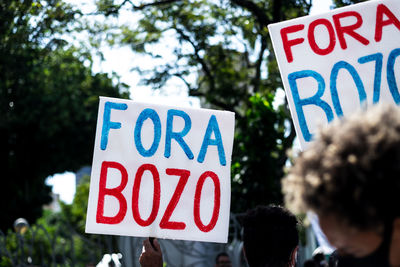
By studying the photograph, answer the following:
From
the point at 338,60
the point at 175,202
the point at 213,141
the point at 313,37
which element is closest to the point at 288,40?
the point at 313,37

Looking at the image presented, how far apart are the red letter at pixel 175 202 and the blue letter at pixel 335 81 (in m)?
0.89

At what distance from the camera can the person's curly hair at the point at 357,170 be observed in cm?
151

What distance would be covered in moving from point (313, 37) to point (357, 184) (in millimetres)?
2307

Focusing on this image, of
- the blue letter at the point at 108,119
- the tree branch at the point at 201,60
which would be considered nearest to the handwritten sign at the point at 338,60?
the blue letter at the point at 108,119

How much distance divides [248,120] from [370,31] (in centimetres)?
562

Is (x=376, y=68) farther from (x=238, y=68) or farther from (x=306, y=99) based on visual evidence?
(x=238, y=68)

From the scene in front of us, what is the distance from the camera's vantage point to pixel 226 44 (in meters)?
11.2

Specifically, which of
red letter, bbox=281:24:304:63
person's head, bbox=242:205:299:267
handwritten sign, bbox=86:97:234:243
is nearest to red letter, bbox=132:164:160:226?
handwritten sign, bbox=86:97:234:243

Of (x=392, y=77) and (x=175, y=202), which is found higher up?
(x=392, y=77)

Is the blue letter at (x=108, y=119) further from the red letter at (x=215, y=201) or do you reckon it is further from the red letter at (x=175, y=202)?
the red letter at (x=215, y=201)

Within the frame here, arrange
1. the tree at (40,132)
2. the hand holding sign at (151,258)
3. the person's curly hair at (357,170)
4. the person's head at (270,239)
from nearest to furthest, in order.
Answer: the person's curly hair at (357,170) < the person's head at (270,239) < the hand holding sign at (151,258) < the tree at (40,132)

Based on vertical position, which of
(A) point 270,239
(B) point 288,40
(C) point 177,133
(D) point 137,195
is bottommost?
(A) point 270,239

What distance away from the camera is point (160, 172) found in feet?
12.3

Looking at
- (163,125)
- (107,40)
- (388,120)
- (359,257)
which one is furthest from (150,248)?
(107,40)
